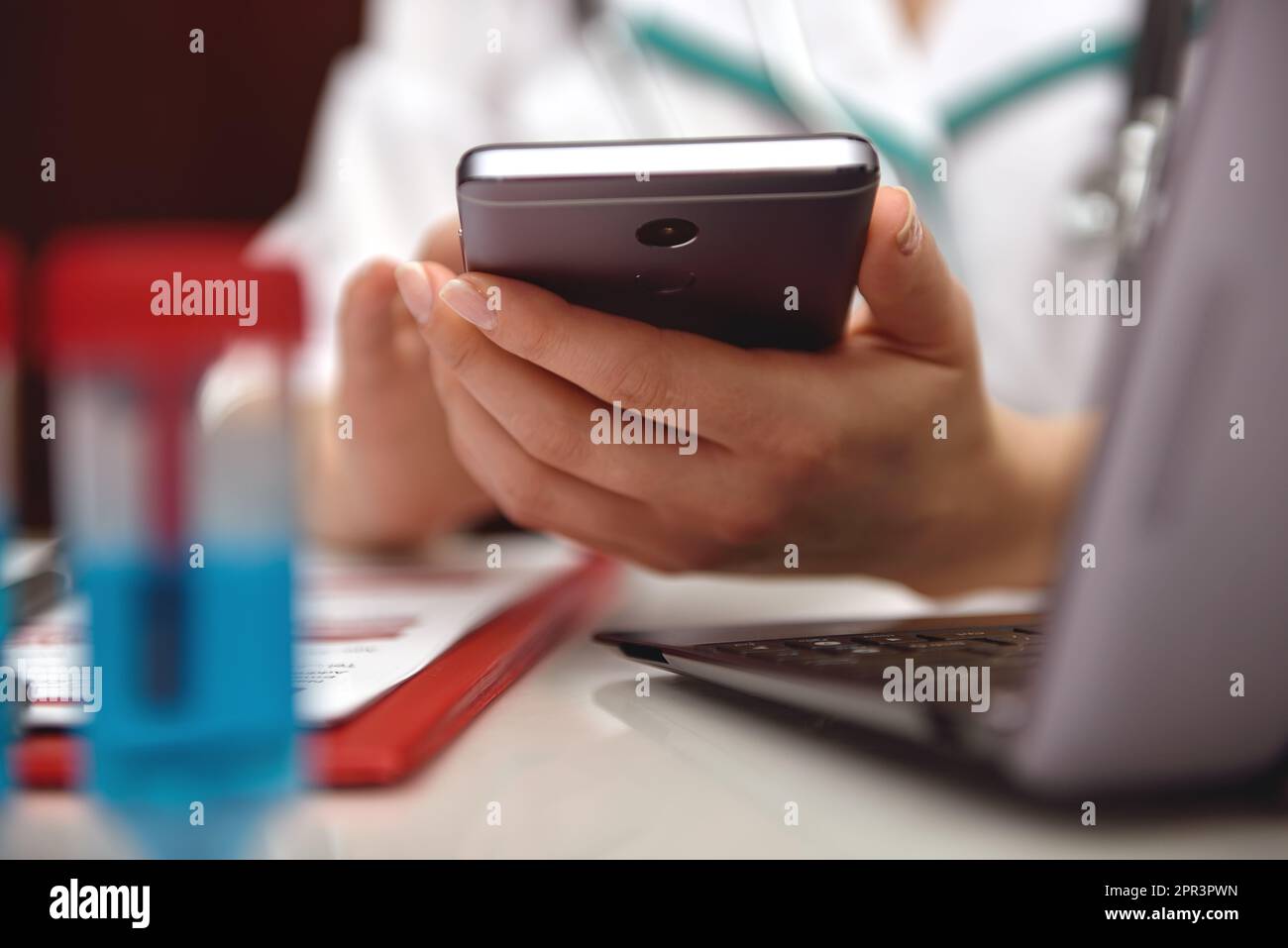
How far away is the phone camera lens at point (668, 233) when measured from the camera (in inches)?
8.9

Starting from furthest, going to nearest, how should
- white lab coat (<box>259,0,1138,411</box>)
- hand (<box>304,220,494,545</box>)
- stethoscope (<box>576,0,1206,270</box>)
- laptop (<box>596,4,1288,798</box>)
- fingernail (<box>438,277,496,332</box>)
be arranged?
white lab coat (<box>259,0,1138,411</box>)
stethoscope (<box>576,0,1206,270</box>)
hand (<box>304,220,494,545</box>)
fingernail (<box>438,277,496,332</box>)
laptop (<box>596,4,1288,798</box>)

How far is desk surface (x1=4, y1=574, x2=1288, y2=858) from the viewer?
0.57 feet

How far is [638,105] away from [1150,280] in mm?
621

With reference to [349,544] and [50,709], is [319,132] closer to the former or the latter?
[349,544]

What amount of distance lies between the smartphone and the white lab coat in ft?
1.58

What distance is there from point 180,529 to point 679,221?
Answer: 0.12 meters

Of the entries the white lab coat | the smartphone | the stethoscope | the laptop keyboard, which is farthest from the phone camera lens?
the white lab coat

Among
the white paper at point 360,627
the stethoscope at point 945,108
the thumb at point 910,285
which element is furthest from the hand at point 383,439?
the stethoscope at point 945,108

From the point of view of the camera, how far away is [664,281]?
252 millimetres

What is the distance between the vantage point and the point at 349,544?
646 mm

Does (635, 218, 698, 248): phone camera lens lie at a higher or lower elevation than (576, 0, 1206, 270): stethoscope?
lower

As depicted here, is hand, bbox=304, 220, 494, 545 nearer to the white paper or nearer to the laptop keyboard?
the white paper

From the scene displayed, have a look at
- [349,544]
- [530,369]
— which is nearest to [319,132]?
[349,544]
